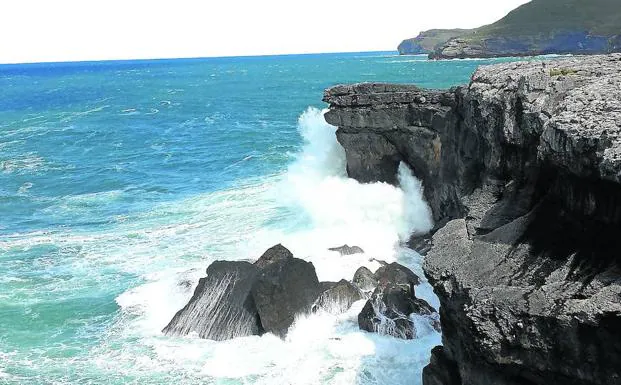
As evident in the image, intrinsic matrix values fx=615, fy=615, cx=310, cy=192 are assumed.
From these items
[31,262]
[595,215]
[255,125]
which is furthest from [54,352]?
[255,125]

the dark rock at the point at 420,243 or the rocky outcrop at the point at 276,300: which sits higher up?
the rocky outcrop at the point at 276,300

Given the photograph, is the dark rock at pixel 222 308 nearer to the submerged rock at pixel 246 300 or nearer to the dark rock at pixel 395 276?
the submerged rock at pixel 246 300

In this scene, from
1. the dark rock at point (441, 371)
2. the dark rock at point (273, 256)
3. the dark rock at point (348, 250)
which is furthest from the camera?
the dark rock at point (348, 250)

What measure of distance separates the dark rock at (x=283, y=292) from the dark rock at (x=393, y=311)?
203 cm

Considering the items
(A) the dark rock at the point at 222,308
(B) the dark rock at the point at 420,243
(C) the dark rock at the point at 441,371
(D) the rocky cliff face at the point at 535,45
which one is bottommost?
(D) the rocky cliff face at the point at 535,45

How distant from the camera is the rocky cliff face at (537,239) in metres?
9.27

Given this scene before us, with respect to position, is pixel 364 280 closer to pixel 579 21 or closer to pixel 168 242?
pixel 168 242

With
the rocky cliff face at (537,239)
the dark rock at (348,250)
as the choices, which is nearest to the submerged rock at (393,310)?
the dark rock at (348,250)

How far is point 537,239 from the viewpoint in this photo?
36.6 feet

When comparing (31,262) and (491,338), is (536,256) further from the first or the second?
(31,262)

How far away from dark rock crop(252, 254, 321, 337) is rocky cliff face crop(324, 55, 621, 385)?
679cm

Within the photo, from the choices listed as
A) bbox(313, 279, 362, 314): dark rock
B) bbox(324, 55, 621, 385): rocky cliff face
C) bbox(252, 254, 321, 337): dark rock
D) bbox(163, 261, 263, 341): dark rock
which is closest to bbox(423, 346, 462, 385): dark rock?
bbox(324, 55, 621, 385): rocky cliff face

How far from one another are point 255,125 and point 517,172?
5839cm

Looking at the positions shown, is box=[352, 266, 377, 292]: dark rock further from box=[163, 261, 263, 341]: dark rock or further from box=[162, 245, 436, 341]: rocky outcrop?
box=[163, 261, 263, 341]: dark rock
